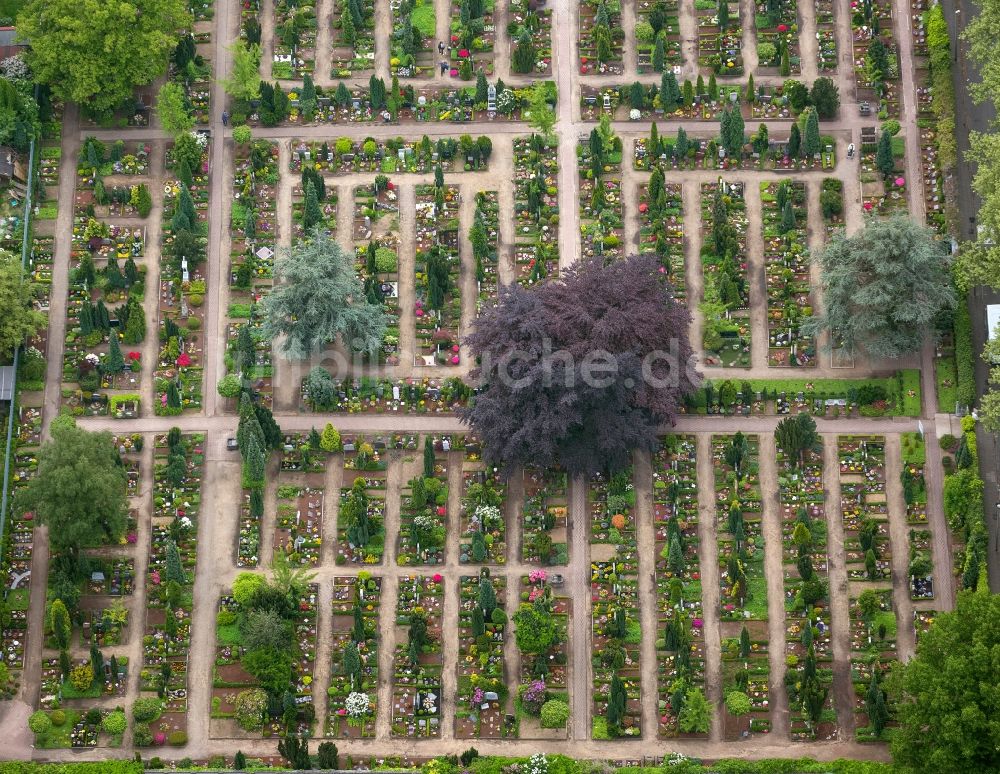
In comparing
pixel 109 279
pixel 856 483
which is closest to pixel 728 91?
pixel 856 483

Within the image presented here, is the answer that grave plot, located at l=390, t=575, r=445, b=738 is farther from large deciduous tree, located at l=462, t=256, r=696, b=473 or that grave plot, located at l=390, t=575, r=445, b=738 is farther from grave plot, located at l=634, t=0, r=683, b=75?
grave plot, located at l=634, t=0, r=683, b=75

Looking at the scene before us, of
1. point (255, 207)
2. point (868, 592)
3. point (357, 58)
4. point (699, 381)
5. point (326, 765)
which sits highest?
point (357, 58)

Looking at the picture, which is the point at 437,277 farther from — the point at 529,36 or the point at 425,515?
the point at 529,36

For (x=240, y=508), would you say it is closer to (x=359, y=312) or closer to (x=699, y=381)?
(x=359, y=312)

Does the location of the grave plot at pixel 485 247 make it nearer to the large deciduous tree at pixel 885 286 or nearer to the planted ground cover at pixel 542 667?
the large deciduous tree at pixel 885 286

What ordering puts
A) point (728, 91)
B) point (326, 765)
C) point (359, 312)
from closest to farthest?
point (326, 765)
point (359, 312)
point (728, 91)

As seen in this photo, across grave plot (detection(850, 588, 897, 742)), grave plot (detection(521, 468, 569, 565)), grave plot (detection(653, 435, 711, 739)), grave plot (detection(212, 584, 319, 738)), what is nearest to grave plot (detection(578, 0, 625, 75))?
grave plot (detection(653, 435, 711, 739))
